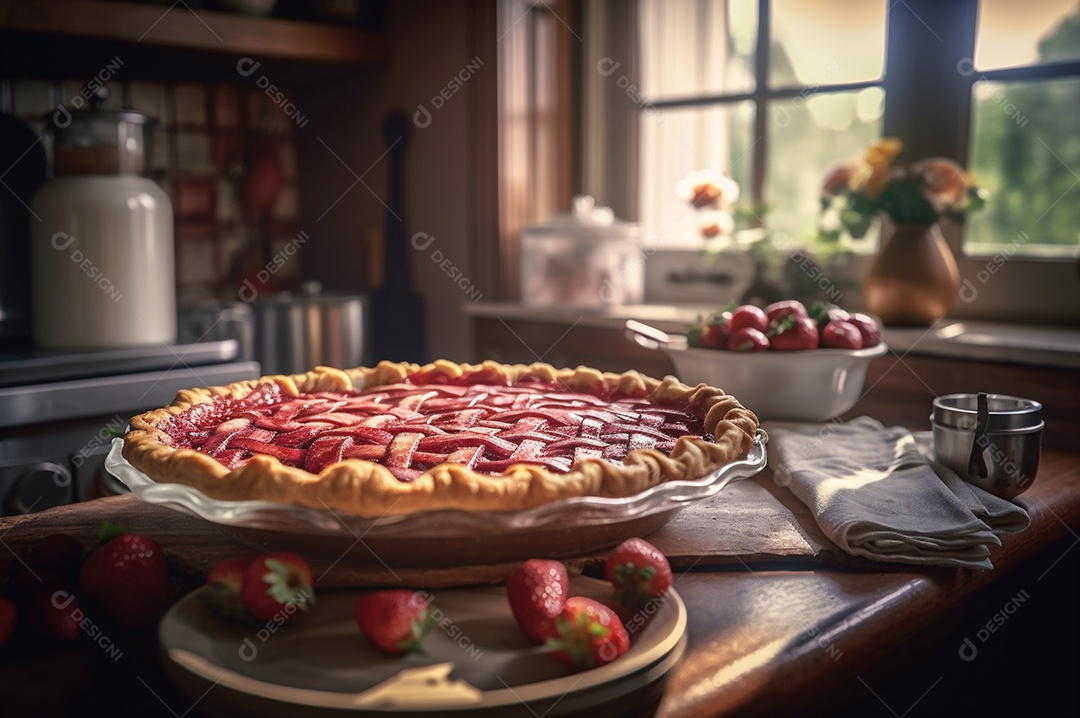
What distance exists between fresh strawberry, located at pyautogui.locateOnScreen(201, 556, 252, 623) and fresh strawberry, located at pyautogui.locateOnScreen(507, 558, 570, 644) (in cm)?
19

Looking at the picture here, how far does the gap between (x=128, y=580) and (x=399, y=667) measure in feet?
0.82

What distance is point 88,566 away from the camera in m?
0.74

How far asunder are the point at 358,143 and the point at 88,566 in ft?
7.54

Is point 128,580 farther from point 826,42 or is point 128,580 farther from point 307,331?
point 826,42

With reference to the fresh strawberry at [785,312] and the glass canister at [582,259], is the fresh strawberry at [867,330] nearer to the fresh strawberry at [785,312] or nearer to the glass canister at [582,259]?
the fresh strawberry at [785,312]

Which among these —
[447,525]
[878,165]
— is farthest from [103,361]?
[878,165]

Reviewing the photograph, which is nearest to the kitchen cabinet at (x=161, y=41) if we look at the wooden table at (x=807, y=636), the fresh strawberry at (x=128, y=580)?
the wooden table at (x=807, y=636)

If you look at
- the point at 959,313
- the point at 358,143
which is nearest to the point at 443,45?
the point at 358,143

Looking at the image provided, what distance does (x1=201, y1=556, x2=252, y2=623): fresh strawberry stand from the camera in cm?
68

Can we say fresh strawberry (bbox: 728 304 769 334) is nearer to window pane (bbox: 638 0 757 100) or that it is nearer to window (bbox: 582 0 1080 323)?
window (bbox: 582 0 1080 323)

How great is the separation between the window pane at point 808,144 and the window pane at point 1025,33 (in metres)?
0.24

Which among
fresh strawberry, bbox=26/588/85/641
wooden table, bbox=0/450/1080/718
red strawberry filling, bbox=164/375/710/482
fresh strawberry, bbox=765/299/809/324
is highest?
fresh strawberry, bbox=765/299/809/324

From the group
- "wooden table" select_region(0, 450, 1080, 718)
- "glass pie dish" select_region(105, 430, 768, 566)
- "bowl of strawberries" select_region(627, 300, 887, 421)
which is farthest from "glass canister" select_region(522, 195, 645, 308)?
"glass pie dish" select_region(105, 430, 768, 566)

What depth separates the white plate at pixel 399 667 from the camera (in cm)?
58
